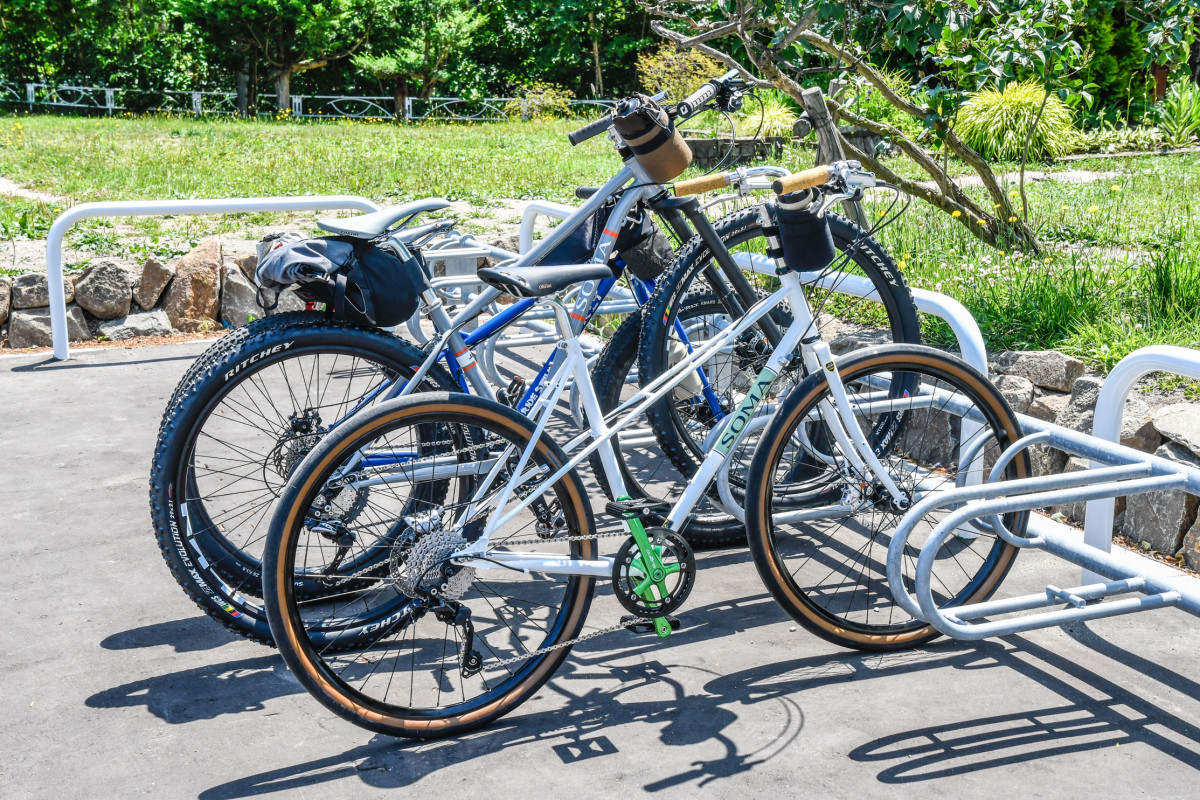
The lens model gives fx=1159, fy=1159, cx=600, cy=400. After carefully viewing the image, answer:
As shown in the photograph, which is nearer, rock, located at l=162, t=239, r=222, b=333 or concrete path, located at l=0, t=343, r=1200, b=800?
concrete path, located at l=0, t=343, r=1200, b=800

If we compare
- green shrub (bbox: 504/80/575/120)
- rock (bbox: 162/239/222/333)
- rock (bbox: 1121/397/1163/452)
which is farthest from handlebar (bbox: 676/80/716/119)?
green shrub (bbox: 504/80/575/120)

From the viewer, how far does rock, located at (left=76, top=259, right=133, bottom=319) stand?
7203 millimetres

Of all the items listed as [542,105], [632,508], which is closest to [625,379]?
[632,508]

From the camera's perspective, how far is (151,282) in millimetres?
7398

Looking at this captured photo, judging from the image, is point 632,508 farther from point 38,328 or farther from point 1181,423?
point 38,328

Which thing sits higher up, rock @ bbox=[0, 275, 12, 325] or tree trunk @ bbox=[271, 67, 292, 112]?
tree trunk @ bbox=[271, 67, 292, 112]

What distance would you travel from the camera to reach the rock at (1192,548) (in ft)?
12.7

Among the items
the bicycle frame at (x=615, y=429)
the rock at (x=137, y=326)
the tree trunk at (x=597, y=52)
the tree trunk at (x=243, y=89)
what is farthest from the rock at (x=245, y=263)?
the tree trunk at (x=597, y=52)

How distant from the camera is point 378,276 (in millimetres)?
3293

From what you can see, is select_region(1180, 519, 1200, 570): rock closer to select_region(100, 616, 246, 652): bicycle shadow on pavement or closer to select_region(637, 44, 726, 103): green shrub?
select_region(100, 616, 246, 652): bicycle shadow on pavement

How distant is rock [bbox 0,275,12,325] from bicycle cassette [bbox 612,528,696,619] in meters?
5.61

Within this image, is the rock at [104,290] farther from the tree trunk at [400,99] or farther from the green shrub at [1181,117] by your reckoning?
the tree trunk at [400,99]

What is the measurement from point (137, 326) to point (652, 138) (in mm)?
4793

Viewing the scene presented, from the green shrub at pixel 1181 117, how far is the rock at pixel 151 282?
1065 centimetres
